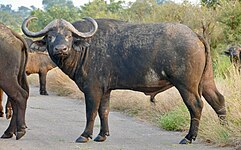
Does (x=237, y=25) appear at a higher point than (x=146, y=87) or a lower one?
lower

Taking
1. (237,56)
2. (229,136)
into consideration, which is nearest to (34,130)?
(229,136)

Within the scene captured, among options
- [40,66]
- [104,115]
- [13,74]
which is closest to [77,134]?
[104,115]

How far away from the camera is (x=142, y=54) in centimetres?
1139

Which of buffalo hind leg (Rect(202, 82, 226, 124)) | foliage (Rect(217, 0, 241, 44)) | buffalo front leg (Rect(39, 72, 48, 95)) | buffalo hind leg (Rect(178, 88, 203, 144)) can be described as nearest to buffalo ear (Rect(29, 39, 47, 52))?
buffalo hind leg (Rect(178, 88, 203, 144))

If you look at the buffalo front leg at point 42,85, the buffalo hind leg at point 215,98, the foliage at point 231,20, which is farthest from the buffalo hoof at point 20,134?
the foliage at point 231,20

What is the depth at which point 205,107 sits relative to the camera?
13.1 m

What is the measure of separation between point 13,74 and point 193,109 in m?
3.27

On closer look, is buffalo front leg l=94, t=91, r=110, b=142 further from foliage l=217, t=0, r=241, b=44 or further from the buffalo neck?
foliage l=217, t=0, r=241, b=44

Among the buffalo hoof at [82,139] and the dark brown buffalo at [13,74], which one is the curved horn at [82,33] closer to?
the dark brown buffalo at [13,74]

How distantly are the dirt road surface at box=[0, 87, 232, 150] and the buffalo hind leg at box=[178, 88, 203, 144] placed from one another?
172 mm

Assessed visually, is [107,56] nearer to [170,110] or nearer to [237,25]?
[170,110]

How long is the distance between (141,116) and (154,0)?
30633 mm

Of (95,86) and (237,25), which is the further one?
(237,25)

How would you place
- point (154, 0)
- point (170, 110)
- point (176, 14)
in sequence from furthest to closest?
point (154, 0)
point (176, 14)
point (170, 110)
